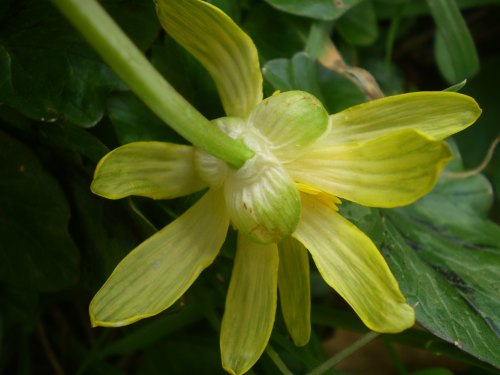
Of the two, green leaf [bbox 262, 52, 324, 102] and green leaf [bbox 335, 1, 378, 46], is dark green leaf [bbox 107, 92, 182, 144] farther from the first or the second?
green leaf [bbox 335, 1, 378, 46]

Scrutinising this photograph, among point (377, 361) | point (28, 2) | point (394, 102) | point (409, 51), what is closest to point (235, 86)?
point (394, 102)

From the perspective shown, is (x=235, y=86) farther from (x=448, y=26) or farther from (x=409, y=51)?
(x=409, y=51)

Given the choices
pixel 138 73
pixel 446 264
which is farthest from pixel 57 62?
pixel 446 264

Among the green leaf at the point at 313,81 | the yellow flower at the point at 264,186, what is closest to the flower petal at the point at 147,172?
the yellow flower at the point at 264,186

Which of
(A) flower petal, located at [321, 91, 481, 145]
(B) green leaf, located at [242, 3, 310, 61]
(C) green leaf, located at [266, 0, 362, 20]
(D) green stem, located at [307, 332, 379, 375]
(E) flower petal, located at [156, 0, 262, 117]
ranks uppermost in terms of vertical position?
(E) flower petal, located at [156, 0, 262, 117]

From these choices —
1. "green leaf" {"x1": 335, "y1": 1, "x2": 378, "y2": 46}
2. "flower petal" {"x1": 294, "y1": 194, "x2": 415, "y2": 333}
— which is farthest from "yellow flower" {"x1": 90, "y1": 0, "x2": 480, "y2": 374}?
"green leaf" {"x1": 335, "y1": 1, "x2": 378, "y2": 46}

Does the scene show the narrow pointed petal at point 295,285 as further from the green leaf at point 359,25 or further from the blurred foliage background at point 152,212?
the green leaf at point 359,25
